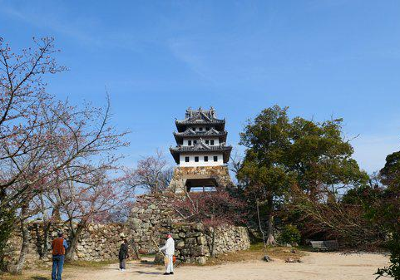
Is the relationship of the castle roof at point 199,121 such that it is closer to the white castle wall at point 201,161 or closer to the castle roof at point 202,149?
the castle roof at point 202,149

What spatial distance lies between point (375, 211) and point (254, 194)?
2085cm

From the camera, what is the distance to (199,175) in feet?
107

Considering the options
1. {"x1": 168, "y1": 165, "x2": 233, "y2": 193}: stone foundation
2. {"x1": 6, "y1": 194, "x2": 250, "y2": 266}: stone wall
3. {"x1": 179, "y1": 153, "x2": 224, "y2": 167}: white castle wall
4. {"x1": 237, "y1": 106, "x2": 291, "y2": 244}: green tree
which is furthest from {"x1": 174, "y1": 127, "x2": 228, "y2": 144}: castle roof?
{"x1": 6, "y1": 194, "x2": 250, "y2": 266}: stone wall

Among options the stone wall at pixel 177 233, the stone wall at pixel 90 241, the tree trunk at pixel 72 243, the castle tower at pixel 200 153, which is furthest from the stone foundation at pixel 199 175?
the tree trunk at pixel 72 243

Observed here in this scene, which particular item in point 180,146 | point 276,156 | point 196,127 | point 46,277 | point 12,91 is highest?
point 196,127

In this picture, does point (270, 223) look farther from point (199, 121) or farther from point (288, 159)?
point (199, 121)

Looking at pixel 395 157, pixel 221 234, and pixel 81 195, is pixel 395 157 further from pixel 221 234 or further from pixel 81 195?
pixel 81 195

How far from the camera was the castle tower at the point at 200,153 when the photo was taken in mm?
31891

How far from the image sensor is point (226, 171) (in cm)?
3225

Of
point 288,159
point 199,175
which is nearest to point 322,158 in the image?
point 288,159

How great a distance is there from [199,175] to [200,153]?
128 inches

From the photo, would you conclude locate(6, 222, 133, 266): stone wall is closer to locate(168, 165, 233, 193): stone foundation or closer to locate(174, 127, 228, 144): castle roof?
locate(168, 165, 233, 193): stone foundation

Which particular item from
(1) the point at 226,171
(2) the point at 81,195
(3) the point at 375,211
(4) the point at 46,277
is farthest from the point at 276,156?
(3) the point at 375,211

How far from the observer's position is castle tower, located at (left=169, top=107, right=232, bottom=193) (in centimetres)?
3189
